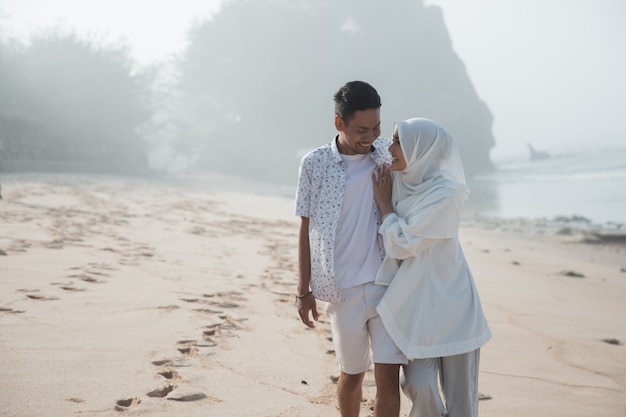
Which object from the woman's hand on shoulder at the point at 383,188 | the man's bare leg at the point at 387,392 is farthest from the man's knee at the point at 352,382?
the woman's hand on shoulder at the point at 383,188

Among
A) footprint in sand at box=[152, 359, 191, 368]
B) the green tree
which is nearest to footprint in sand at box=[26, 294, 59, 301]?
footprint in sand at box=[152, 359, 191, 368]

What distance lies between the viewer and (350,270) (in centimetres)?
255

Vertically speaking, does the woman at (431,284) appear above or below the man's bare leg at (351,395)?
above

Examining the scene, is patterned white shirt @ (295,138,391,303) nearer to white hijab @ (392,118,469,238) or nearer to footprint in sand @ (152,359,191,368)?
white hijab @ (392,118,469,238)

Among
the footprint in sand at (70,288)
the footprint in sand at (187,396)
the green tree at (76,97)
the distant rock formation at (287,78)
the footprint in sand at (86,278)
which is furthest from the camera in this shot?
the distant rock formation at (287,78)

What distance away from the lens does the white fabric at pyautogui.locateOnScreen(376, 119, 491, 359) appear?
233 cm

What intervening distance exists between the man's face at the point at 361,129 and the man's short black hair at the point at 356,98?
0.02 metres

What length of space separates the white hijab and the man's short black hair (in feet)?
0.57

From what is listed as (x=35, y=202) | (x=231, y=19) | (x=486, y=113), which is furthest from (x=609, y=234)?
(x=486, y=113)

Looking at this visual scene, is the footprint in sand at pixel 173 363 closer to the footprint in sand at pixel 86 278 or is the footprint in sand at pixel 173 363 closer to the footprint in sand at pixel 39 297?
the footprint in sand at pixel 39 297

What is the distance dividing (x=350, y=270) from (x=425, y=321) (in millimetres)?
388

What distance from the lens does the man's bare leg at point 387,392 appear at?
240 centimetres

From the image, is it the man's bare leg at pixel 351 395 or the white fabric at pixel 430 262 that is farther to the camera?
the man's bare leg at pixel 351 395

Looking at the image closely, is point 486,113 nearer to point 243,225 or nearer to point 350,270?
point 243,225
